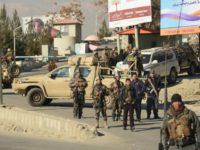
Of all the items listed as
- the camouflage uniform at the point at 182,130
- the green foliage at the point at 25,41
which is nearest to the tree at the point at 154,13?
the green foliage at the point at 25,41

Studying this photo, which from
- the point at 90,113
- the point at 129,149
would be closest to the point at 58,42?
the point at 90,113

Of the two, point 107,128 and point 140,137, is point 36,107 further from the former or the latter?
point 140,137

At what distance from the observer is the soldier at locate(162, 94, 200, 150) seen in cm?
777

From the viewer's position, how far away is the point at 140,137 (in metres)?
15.3

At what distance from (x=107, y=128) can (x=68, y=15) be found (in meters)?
66.2

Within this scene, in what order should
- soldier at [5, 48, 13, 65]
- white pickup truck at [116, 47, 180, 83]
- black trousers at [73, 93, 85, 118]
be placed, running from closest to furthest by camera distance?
1. black trousers at [73, 93, 85, 118]
2. white pickup truck at [116, 47, 180, 83]
3. soldier at [5, 48, 13, 65]

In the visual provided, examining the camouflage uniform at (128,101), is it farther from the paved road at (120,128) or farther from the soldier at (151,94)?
the soldier at (151,94)

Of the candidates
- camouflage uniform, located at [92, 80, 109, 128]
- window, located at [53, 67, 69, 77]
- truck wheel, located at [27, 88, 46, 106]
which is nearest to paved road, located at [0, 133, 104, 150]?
camouflage uniform, located at [92, 80, 109, 128]

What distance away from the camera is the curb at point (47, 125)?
15586mm

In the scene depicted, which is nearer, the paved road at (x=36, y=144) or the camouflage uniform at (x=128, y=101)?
the paved road at (x=36, y=144)

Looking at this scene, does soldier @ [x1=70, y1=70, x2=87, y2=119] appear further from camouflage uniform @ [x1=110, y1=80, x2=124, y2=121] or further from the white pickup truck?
the white pickup truck

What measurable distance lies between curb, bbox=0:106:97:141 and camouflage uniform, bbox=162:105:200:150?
24.5 ft

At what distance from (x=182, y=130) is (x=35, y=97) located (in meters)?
15.7

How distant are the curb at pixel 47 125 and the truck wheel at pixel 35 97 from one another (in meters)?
2.65
